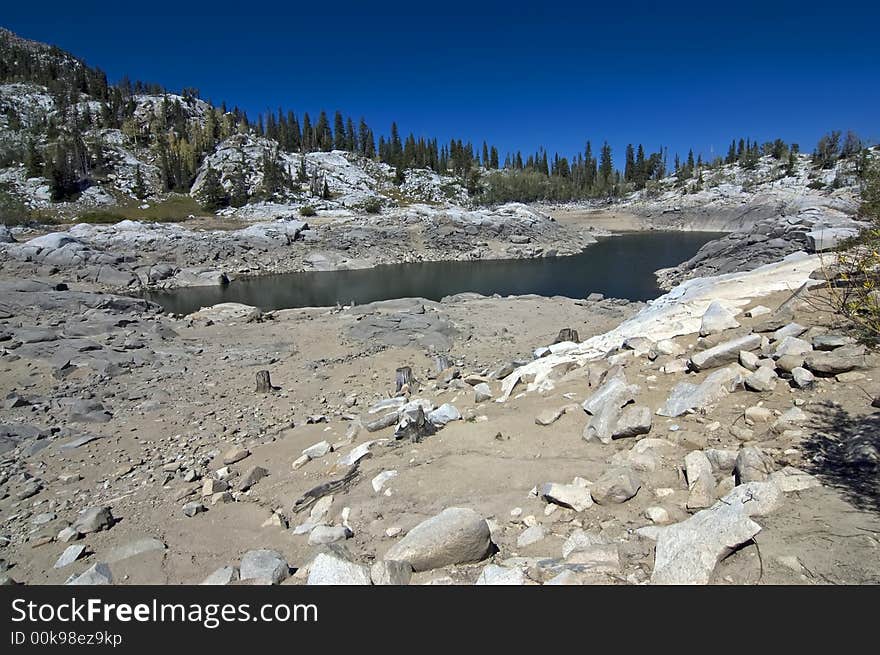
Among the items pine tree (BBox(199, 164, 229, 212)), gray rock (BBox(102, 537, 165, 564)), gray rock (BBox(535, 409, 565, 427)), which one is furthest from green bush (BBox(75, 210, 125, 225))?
gray rock (BBox(535, 409, 565, 427))

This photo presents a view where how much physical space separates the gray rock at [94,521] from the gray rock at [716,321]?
11.8m

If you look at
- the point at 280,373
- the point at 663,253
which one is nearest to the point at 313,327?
the point at 280,373

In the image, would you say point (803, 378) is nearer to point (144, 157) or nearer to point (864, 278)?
point (864, 278)

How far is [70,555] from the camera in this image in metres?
6.90

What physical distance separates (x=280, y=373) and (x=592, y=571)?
14443 mm

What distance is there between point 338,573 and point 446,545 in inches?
41.4

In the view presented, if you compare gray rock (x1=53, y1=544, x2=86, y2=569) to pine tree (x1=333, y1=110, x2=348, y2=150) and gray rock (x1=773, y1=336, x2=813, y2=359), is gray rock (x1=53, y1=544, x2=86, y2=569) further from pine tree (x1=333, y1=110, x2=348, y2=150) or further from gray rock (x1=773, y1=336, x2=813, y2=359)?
pine tree (x1=333, y1=110, x2=348, y2=150)

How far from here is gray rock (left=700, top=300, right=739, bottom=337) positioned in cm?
980

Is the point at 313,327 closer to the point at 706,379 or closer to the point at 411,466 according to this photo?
the point at 411,466

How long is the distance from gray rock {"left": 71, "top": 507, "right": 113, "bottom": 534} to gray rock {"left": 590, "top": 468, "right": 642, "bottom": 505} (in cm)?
786

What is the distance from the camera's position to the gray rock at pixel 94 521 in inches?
A: 299

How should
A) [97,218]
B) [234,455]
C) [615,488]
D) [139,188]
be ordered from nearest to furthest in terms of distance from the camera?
[615,488], [234,455], [97,218], [139,188]

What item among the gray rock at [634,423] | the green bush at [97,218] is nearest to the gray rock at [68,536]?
the gray rock at [634,423]

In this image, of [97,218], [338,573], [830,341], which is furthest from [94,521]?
[97,218]
